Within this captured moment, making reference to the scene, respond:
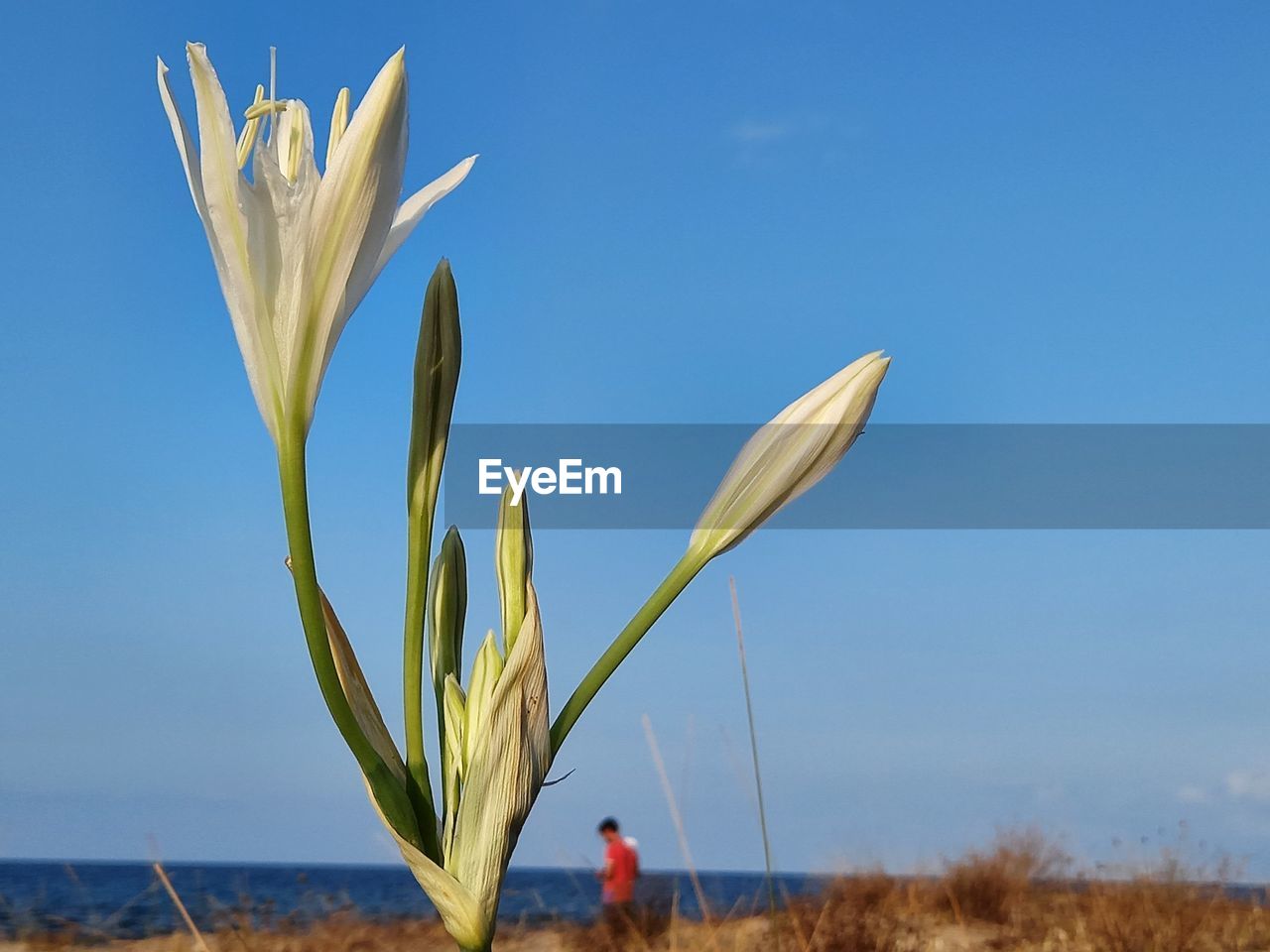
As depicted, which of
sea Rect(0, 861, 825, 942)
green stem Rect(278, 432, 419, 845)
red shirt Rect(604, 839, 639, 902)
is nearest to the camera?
green stem Rect(278, 432, 419, 845)

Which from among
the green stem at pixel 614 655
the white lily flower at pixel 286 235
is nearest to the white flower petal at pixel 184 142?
the white lily flower at pixel 286 235

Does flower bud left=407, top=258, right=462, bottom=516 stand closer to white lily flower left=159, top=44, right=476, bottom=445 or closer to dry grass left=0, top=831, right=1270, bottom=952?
white lily flower left=159, top=44, right=476, bottom=445

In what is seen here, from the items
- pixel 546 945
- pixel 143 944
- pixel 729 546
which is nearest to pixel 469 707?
pixel 729 546

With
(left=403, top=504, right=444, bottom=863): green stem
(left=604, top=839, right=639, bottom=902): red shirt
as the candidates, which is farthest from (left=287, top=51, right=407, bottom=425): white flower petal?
(left=604, top=839, right=639, bottom=902): red shirt

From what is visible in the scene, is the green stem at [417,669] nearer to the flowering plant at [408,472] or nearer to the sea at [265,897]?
the flowering plant at [408,472]

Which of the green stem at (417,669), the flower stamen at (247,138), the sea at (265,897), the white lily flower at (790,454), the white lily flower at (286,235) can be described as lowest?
the sea at (265,897)

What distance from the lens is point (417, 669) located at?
832 millimetres

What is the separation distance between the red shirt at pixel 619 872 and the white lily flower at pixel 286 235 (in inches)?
147

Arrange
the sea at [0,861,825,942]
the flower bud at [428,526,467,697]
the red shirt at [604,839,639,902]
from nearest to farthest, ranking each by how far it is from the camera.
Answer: the flower bud at [428,526,467,697]
the sea at [0,861,825,942]
the red shirt at [604,839,639,902]

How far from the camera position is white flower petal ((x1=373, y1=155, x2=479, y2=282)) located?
2.83 ft

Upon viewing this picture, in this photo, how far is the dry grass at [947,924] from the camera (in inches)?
130

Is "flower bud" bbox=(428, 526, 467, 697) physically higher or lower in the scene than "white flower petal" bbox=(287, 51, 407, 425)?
lower

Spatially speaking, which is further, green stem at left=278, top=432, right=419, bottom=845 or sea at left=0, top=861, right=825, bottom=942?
sea at left=0, top=861, right=825, bottom=942

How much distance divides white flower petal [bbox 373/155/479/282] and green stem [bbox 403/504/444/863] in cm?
19
